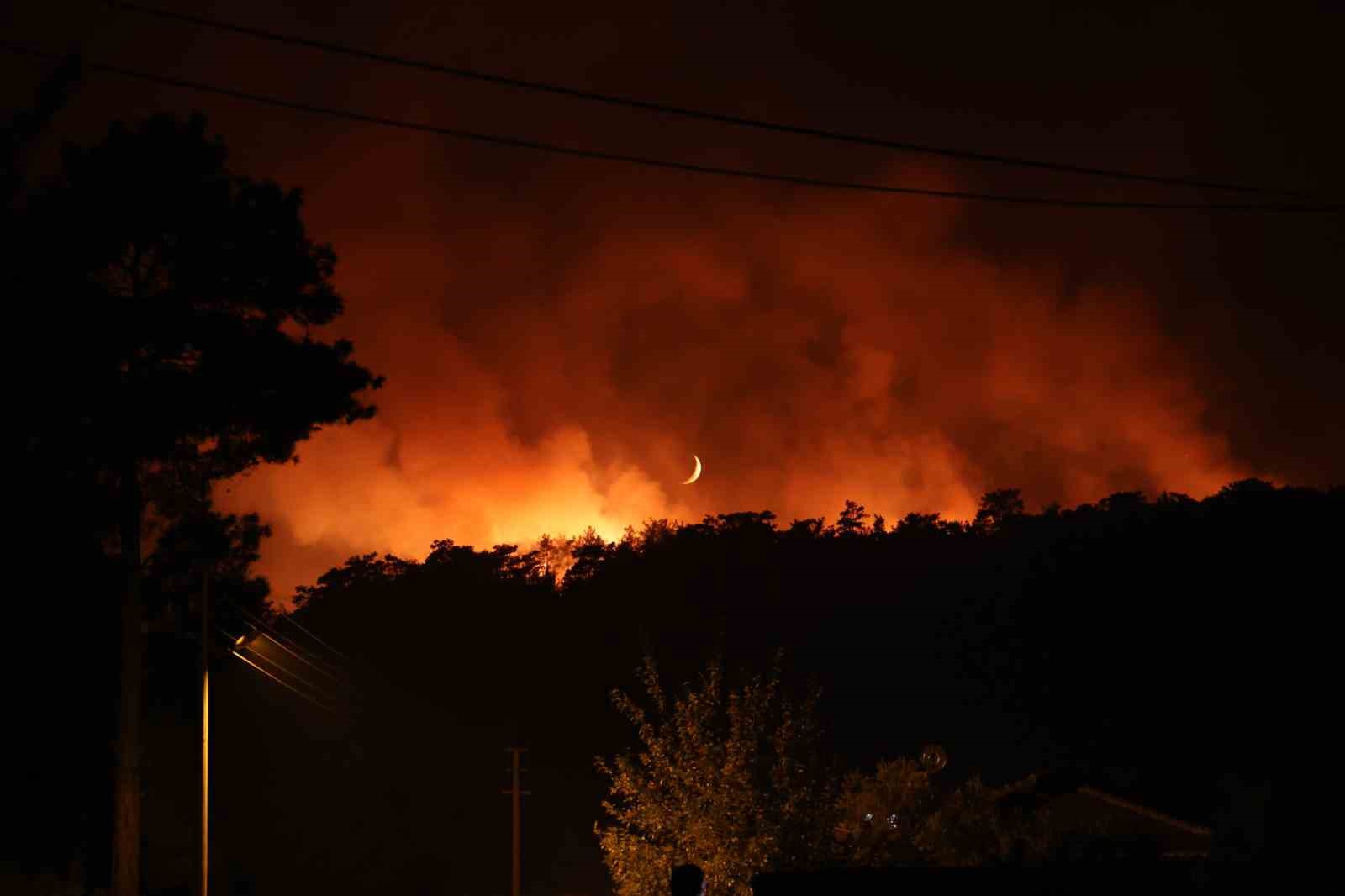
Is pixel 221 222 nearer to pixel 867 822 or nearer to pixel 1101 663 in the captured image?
pixel 867 822

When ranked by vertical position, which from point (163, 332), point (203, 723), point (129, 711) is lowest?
point (203, 723)

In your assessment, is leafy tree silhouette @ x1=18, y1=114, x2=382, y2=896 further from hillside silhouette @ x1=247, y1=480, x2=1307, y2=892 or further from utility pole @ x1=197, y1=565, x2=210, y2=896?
hillside silhouette @ x1=247, y1=480, x2=1307, y2=892

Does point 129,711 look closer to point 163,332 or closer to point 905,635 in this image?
point 163,332

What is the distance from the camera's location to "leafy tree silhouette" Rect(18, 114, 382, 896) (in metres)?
26.2

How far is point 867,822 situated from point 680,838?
3.65 meters

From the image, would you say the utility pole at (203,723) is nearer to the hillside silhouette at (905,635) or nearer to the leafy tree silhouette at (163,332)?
the leafy tree silhouette at (163,332)

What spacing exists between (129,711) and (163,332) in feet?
25.2

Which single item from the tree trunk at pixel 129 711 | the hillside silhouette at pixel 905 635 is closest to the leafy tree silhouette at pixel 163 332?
the tree trunk at pixel 129 711

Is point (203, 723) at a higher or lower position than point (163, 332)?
lower

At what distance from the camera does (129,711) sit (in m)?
28.7

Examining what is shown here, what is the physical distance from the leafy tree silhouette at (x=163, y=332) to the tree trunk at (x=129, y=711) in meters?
0.03

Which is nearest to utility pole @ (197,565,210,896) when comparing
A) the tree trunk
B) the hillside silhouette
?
the tree trunk

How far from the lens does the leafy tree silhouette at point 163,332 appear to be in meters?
26.2

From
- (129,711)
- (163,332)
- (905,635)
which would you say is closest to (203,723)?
(129,711)
